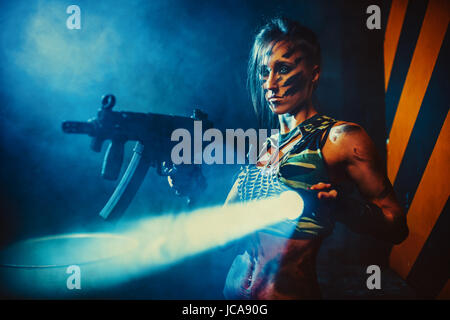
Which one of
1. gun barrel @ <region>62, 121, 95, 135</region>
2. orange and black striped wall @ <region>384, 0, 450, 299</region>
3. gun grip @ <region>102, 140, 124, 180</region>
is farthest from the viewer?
orange and black striped wall @ <region>384, 0, 450, 299</region>

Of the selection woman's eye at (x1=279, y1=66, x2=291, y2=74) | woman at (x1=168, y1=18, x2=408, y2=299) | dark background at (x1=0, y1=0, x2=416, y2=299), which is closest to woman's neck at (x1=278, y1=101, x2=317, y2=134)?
woman at (x1=168, y1=18, x2=408, y2=299)

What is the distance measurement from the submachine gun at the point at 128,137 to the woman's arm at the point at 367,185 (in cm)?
47

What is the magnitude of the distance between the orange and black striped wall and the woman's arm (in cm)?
42

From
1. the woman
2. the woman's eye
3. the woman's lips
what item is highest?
the woman's eye

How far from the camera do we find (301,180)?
895 mm

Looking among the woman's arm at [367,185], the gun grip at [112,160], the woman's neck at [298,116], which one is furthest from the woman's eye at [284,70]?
the gun grip at [112,160]

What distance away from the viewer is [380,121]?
133cm

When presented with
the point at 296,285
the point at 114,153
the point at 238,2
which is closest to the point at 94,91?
the point at 114,153

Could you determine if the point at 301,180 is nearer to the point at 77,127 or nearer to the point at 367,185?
the point at 367,185

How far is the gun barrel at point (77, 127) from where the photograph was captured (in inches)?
31.5

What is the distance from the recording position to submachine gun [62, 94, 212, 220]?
0.87m

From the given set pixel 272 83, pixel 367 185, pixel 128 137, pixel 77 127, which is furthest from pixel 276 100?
pixel 77 127

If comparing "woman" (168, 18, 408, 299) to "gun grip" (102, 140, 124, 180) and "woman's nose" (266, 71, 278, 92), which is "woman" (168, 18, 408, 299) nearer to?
"woman's nose" (266, 71, 278, 92)
